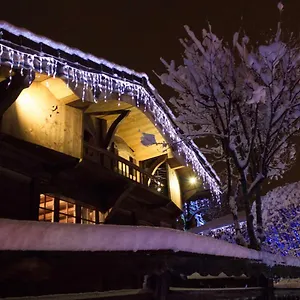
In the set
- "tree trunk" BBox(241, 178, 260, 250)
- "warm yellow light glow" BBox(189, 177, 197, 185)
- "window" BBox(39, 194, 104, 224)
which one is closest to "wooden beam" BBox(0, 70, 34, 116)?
"window" BBox(39, 194, 104, 224)

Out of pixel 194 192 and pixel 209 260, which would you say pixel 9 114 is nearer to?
pixel 209 260

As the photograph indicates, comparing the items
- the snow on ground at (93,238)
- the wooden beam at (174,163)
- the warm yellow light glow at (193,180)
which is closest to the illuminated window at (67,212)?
the wooden beam at (174,163)

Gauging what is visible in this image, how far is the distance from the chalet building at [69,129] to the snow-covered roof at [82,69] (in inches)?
0.8

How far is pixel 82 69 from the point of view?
9.27 m

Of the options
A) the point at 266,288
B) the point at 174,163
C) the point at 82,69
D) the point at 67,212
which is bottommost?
the point at 266,288

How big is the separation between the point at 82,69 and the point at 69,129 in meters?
2.00

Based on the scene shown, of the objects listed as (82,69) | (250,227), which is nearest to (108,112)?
(82,69)

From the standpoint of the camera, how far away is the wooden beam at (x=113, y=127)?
42.9 ft

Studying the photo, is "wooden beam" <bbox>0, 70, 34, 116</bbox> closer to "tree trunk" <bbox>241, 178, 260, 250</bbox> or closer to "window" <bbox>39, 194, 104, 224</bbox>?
"window" <bbox>39, 194, 104, 224</bbox>

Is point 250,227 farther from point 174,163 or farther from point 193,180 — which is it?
point 193,180

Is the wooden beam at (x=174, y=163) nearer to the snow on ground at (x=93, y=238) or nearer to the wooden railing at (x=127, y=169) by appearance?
the wooden railing at (x=127, y=169)

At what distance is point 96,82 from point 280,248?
9981 mm

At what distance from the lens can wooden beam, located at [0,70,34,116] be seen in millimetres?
8383

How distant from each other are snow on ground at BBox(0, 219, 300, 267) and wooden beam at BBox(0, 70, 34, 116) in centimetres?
555
